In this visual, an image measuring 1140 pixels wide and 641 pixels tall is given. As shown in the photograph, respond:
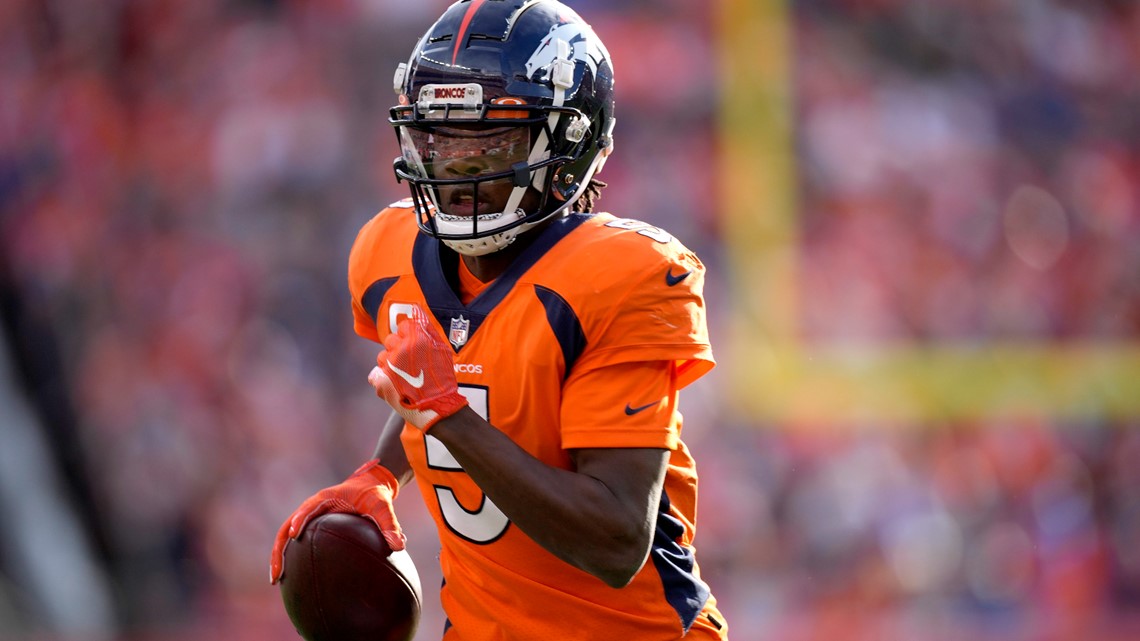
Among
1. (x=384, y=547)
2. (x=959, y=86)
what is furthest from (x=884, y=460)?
(x=384, y=547)

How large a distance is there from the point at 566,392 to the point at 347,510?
49cm

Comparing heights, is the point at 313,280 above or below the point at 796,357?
above

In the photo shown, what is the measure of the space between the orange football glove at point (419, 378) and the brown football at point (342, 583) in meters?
0.37

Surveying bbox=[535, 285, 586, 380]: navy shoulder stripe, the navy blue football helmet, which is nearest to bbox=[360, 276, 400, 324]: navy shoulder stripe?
the navy blue football helmet

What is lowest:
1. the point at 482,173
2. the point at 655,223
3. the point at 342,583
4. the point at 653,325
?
the point at 655,223

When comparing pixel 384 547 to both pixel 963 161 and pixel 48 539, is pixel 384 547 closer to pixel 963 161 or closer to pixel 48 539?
pixel 48 539

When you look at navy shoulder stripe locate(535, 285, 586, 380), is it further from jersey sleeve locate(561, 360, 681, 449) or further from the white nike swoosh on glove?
the white nike swoosh on glove

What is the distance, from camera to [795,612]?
6684mm

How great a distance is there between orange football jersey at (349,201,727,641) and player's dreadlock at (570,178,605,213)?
0.17 m

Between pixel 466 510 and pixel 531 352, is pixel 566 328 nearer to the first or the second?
pixel 531 352

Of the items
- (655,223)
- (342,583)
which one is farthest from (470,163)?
(655,223)

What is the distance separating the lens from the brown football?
2.23 m

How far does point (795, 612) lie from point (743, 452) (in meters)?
0.86

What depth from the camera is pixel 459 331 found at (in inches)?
86.3
